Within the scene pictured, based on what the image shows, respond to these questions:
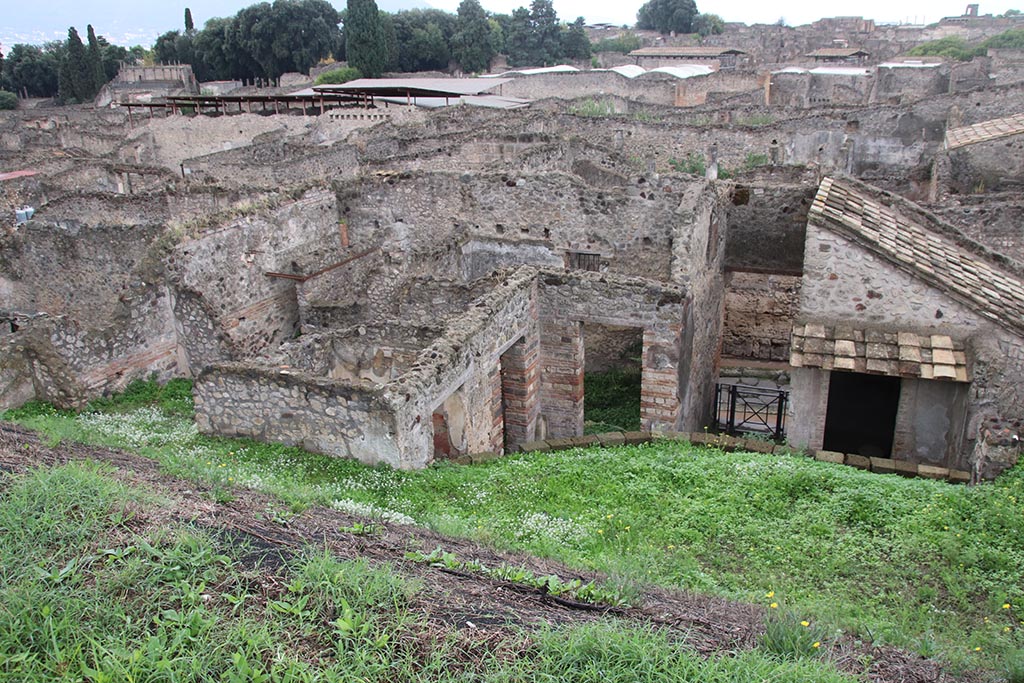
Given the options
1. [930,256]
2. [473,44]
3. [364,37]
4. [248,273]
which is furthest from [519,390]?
[473,44]

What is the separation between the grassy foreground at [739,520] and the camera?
5.99m

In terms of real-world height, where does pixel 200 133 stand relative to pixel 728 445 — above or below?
above

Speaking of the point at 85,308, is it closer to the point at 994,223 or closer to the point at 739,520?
the point at 739,520

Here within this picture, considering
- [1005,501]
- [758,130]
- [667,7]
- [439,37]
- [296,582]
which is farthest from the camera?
[667,7]

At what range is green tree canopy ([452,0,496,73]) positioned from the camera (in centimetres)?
6844

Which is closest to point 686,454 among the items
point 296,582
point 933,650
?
point 933,650

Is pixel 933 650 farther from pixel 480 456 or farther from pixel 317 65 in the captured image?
pixel 317 65

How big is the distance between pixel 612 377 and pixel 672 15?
93.8 meters

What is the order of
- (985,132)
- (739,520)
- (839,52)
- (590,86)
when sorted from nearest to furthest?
(739,520), (985,132), (590,86), (839,52)

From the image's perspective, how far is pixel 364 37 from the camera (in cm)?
6059

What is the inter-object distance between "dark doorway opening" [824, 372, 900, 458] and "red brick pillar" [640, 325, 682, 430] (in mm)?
2218

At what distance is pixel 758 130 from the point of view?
28266 millimetres

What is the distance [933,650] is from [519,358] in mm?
6442

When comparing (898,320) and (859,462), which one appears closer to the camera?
(859,462)
